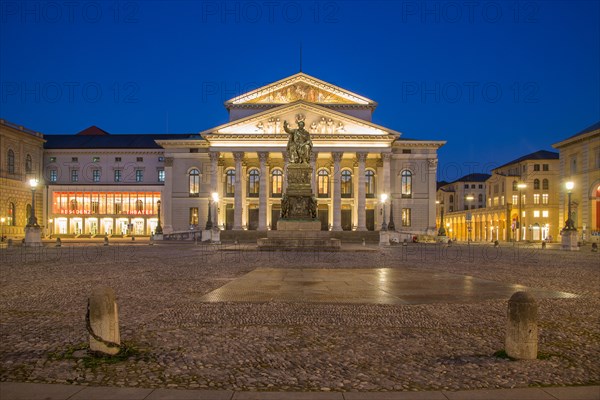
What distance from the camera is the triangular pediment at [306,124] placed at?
67.0m

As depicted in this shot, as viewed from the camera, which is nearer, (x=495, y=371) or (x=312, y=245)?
(x=495, y=371)

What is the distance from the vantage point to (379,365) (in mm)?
6242

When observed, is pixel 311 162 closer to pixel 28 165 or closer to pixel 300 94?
pixel 300 94

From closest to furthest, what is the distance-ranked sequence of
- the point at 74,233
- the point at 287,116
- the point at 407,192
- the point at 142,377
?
the point at 142,377
the point at 287,116
the point at 407,192
the point at 74,233

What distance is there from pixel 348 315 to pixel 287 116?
195ft

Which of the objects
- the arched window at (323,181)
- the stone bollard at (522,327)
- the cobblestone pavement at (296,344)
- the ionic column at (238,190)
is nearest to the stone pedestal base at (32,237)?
the ionic column at (238,190)

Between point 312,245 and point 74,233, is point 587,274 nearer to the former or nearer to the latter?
point 312,245

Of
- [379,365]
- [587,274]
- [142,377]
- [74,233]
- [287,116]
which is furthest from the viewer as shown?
[74,233]

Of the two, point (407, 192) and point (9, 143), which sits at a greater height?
point (9, 143)

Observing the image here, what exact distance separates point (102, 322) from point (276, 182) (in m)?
70.0

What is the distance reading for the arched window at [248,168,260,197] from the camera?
250ft

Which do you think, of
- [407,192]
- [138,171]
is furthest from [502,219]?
[138,171]

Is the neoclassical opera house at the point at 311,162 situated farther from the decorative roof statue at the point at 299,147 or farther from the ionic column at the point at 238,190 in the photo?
the decorative roof statue at the point at 299,147

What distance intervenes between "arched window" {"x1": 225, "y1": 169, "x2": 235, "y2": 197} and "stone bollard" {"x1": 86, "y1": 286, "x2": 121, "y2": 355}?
69.5 m
